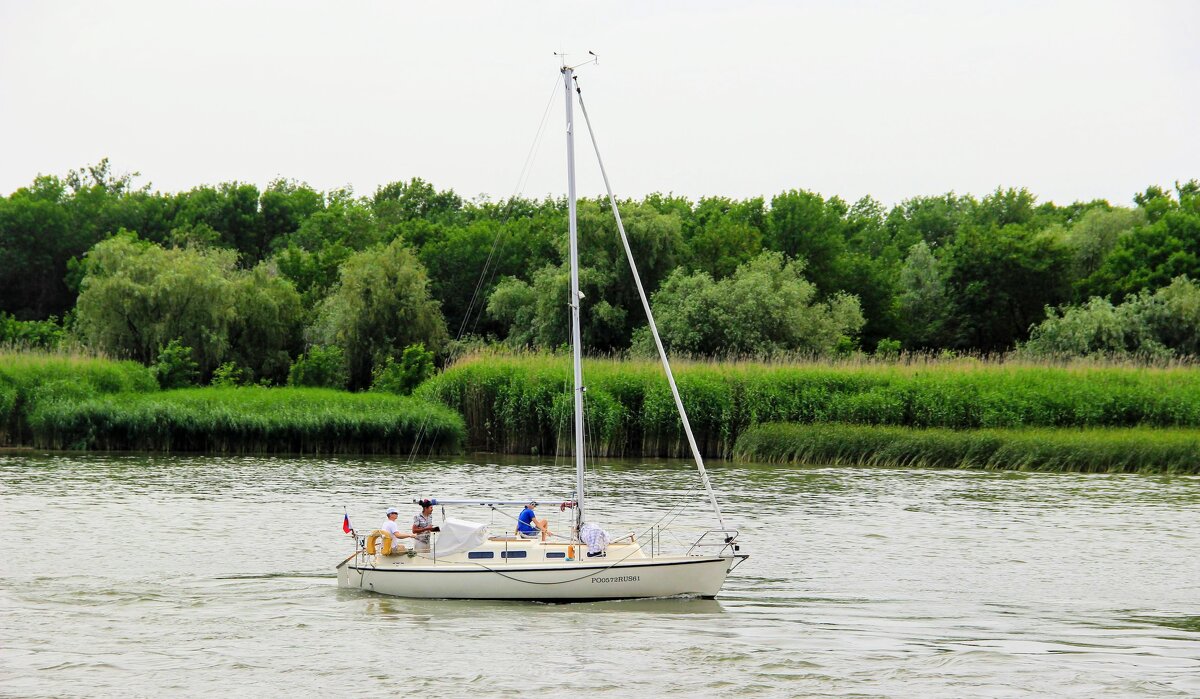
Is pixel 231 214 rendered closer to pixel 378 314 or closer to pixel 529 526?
pixel 378 314

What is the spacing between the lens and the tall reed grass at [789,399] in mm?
45562

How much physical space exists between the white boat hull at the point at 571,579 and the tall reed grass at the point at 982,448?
23.3 metres

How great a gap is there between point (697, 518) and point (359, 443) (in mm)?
21567

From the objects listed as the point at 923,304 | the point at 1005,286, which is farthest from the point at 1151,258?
the point at 923,304

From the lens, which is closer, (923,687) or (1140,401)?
(923,687)

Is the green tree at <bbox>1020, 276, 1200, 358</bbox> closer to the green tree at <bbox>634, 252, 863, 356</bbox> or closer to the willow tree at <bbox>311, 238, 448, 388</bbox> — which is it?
the green tree at <bbox>634, 252, 863, 356</bbox>

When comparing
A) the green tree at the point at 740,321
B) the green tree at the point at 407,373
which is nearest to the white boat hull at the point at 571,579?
the green tree at the point at 407,373

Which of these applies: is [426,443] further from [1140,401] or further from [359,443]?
[1140,401]

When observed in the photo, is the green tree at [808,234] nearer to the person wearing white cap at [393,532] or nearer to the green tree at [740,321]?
the green tree at [740,321]

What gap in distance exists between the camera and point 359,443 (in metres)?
48.9

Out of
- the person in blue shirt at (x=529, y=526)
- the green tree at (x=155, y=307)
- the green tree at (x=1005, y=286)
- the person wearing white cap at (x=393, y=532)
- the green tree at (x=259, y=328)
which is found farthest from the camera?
the green tree at (x=1005, y=286)

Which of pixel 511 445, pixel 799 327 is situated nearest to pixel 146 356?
pixel 511 445

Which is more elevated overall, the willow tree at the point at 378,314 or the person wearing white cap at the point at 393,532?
the willow tree at the point at 378,314

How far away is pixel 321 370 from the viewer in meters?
62.6
